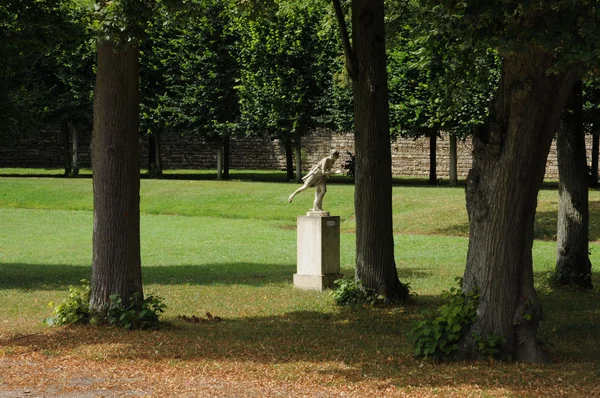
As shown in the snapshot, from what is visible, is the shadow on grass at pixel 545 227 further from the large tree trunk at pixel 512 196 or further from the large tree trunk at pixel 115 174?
the large tree trunk at pixel 512 196

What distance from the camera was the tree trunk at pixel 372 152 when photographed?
1394cm

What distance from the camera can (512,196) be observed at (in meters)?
9.13

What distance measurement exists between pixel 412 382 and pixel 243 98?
35110 mm

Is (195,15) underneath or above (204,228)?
above

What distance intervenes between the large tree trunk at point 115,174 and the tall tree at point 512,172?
4335 millimetres

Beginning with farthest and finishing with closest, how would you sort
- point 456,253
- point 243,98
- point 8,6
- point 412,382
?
point 243,98, point 456,253, point 8,6, point 412,382

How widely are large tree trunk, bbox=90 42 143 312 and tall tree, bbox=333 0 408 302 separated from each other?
382 cm

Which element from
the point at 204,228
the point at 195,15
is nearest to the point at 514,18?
the point at 195,15

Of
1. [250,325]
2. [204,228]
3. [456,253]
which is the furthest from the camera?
[204,228]

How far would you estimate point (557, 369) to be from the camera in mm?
8938

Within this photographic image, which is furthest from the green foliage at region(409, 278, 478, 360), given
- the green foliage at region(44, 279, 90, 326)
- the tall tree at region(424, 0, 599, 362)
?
the green foliage at region(44, 279, 90, 326)

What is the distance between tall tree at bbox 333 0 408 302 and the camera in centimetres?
1394

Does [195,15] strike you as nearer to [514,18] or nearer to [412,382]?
[514,18]

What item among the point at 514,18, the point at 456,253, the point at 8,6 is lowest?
the point at 456,253
